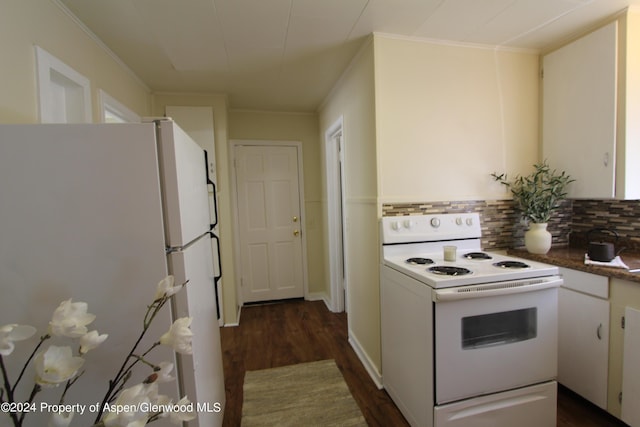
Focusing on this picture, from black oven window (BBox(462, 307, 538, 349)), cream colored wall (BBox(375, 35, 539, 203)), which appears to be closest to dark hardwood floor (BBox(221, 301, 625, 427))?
black oven window (BBox(462, 307, 538, 349))

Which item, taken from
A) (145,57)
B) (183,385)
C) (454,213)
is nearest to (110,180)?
(183,385)

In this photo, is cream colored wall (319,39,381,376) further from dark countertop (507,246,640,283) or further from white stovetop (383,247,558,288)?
dark countertop (507,246,640,283)

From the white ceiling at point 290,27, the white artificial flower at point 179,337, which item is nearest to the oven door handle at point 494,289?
the white artificial flower at point 179,337

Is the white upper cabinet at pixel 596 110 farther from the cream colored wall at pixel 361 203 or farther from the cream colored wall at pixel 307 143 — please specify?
the cream colored wall at pixel 307 143

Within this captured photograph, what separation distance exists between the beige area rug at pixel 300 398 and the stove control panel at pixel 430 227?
111 centimetres

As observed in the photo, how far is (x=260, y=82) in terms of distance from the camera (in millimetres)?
2584

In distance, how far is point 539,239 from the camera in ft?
6.40

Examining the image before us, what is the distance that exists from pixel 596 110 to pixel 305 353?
2.82 m

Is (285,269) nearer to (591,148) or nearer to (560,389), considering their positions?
(560,389)

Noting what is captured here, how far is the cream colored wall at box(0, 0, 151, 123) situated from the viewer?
118 cm

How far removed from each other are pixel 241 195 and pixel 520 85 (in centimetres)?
298

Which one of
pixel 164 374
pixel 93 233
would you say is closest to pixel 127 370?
pixel 164 374

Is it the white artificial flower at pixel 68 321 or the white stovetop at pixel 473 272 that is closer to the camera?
the white artificial flower at pixel 68 321

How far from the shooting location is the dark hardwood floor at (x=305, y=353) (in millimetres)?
1681
